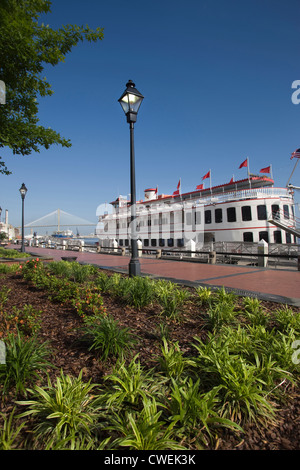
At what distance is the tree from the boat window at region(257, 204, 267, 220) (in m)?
17.1

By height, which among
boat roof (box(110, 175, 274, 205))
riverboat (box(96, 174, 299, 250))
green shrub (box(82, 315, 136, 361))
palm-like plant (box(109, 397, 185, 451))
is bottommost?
palm-like plant (box(109, 397, 185, 451))

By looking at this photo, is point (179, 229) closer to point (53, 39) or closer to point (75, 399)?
point (53, 39)

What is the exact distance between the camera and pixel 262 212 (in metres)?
19.9

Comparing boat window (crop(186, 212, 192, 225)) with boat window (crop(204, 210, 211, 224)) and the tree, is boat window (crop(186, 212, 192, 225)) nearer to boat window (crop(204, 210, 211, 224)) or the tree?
boat window (crop(204, 210, 211, 224))

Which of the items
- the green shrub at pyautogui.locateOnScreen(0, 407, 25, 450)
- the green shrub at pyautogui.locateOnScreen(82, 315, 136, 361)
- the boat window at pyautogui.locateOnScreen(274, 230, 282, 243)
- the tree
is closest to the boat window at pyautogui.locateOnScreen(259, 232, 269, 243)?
the boat window at pyautogui.locateOnScreen(274, 230, 282, 243)

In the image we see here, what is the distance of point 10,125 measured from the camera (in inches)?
255

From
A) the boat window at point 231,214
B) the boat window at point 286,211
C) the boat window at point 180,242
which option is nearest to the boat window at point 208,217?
the boat window at point 231,214

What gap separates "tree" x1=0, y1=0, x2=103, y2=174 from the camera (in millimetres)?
5742

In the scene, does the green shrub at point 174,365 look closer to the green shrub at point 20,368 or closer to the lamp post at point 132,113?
the green shrub at point 20,368

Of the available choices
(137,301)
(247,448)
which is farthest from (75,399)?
(137,301)

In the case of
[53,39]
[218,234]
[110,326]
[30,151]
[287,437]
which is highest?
[53,39]

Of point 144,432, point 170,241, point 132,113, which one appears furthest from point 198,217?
point 144,432

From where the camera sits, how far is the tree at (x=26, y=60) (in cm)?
574

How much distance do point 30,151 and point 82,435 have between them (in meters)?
7.88
